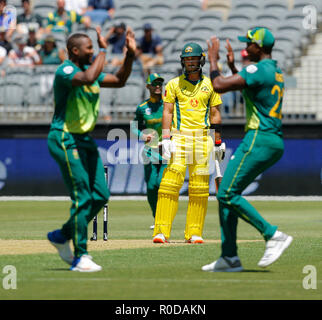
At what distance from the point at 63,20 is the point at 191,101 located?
14.0 m

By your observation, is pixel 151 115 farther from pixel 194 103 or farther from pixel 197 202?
pixel 197 202

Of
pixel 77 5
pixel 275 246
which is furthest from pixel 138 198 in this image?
pixel 275 246

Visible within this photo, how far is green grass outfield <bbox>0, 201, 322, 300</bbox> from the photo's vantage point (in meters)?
8.09

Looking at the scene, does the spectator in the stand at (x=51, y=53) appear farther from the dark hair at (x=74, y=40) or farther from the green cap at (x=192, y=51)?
the dark hair at (x=74, y=40)

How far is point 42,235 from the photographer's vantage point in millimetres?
14836

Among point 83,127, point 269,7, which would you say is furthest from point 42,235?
point 269,7

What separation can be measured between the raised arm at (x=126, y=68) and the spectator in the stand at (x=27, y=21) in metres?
17.2

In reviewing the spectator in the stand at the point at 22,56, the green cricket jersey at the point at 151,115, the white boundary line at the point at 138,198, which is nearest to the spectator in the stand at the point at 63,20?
the spectator in the stand at the point at 22,56

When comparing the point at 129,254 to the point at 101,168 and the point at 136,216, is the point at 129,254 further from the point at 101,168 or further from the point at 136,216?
the point at 136,216

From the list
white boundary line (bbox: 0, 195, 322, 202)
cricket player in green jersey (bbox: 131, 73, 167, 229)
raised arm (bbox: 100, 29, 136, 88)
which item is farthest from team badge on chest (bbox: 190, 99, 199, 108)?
white boundary line (bbox: 0, 195, 322, 202)

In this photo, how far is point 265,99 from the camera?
941 cm

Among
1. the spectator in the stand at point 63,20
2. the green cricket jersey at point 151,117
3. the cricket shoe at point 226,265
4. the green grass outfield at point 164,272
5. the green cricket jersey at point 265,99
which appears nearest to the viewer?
the green grass outfield at point 164,272

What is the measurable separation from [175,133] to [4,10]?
15569mm

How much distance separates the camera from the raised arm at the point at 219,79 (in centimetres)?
913
